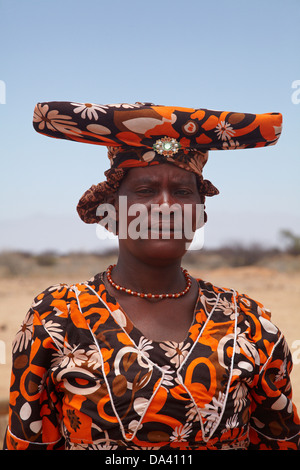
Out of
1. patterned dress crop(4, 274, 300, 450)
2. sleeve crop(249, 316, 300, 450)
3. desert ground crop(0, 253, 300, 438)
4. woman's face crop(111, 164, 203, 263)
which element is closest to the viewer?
patterned dress crop(4, 274, 300, 450)

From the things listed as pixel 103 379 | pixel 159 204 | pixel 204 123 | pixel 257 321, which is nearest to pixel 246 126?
pixel 204 123

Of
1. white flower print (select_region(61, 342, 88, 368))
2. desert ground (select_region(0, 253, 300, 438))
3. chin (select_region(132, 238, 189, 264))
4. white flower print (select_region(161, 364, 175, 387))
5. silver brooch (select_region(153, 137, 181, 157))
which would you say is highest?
silver brooch (select_region(153, 137, 181, 157))

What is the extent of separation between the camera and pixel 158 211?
6.74 ft

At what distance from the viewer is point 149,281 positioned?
7.28 feet

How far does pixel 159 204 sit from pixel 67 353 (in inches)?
27.0

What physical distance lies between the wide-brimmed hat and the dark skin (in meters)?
0.05

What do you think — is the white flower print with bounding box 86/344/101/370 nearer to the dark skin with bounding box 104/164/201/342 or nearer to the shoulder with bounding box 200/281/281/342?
the dark skin with bounding box 104/164/201/342

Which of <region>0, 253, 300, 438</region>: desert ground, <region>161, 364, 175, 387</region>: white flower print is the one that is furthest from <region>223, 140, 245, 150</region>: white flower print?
<region>0, 253, 300, 438</region>: desert ground

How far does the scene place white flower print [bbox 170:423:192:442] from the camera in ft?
6.45

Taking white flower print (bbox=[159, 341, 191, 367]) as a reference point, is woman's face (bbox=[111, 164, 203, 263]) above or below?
above

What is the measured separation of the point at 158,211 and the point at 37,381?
83 centimetres

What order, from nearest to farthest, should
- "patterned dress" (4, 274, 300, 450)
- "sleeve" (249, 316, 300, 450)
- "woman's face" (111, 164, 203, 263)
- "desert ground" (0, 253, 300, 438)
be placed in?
"patterned dress" (4, 274, 300, 450) → "woman's face" (111, 164, 203, 263) → "sleeve" (249, 316, 300, 450) → "desert ground" (0, 253, 300, 438)
